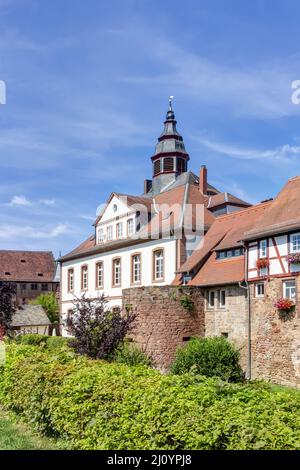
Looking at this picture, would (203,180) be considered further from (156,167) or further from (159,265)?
(156,167)

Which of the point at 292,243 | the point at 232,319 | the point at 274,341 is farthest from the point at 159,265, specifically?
the point at 292,243

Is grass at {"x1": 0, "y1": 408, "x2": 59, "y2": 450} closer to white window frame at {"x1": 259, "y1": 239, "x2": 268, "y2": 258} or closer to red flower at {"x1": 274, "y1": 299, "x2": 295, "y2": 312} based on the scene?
red flower at {"x1": 274, "y1": 299, "x2": 295, "y2": 312}

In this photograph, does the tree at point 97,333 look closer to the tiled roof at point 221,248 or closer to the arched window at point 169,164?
the tiled roof at point 221,248

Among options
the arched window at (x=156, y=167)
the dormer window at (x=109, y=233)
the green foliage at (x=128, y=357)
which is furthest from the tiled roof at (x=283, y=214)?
the arched window at (x=156, y=167)

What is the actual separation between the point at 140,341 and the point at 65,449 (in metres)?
14.7

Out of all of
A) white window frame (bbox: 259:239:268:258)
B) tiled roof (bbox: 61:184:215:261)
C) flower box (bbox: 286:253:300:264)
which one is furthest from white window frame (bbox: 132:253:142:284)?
flower box (bbox: 286:253:300:264)

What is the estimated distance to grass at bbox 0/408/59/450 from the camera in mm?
8250

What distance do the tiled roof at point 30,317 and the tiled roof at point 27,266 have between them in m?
20.5

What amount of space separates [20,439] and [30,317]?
34883mm

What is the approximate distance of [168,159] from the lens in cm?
4053

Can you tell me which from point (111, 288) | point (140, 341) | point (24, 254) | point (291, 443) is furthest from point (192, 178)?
point (24, 254)

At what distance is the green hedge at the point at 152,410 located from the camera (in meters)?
5.66

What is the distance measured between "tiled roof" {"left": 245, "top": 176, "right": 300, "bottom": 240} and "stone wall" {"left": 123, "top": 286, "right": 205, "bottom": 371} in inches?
173

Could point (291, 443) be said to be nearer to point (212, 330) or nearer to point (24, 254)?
point (212, 330)
